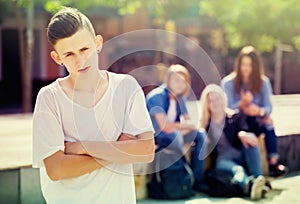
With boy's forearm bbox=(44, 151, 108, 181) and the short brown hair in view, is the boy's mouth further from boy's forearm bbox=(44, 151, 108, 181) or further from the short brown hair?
the short brown hair

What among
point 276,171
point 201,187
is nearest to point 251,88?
point 276,171

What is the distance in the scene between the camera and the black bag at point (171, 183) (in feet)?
17.7

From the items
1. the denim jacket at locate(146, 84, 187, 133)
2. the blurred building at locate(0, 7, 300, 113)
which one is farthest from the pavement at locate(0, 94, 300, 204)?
the blurred building at locate(0, 7, 300, 113)

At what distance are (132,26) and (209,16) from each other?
406cm

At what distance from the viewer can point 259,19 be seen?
21781mm

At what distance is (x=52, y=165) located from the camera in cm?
193

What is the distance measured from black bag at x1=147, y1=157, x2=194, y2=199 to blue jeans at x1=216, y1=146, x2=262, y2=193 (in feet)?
1.60

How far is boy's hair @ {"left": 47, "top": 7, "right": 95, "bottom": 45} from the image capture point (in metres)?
1.89

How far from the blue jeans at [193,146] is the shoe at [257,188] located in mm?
543

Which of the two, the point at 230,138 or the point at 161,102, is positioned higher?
the point at 161,102

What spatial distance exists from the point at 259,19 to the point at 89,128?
20519 millimetres

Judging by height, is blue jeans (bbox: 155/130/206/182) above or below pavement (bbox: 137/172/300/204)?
above

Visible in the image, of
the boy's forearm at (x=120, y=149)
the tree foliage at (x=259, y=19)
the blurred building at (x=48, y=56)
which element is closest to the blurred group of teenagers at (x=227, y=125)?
the boy's forearm at (x=120, y=149)

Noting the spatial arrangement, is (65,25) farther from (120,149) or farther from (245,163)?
(245,163)
